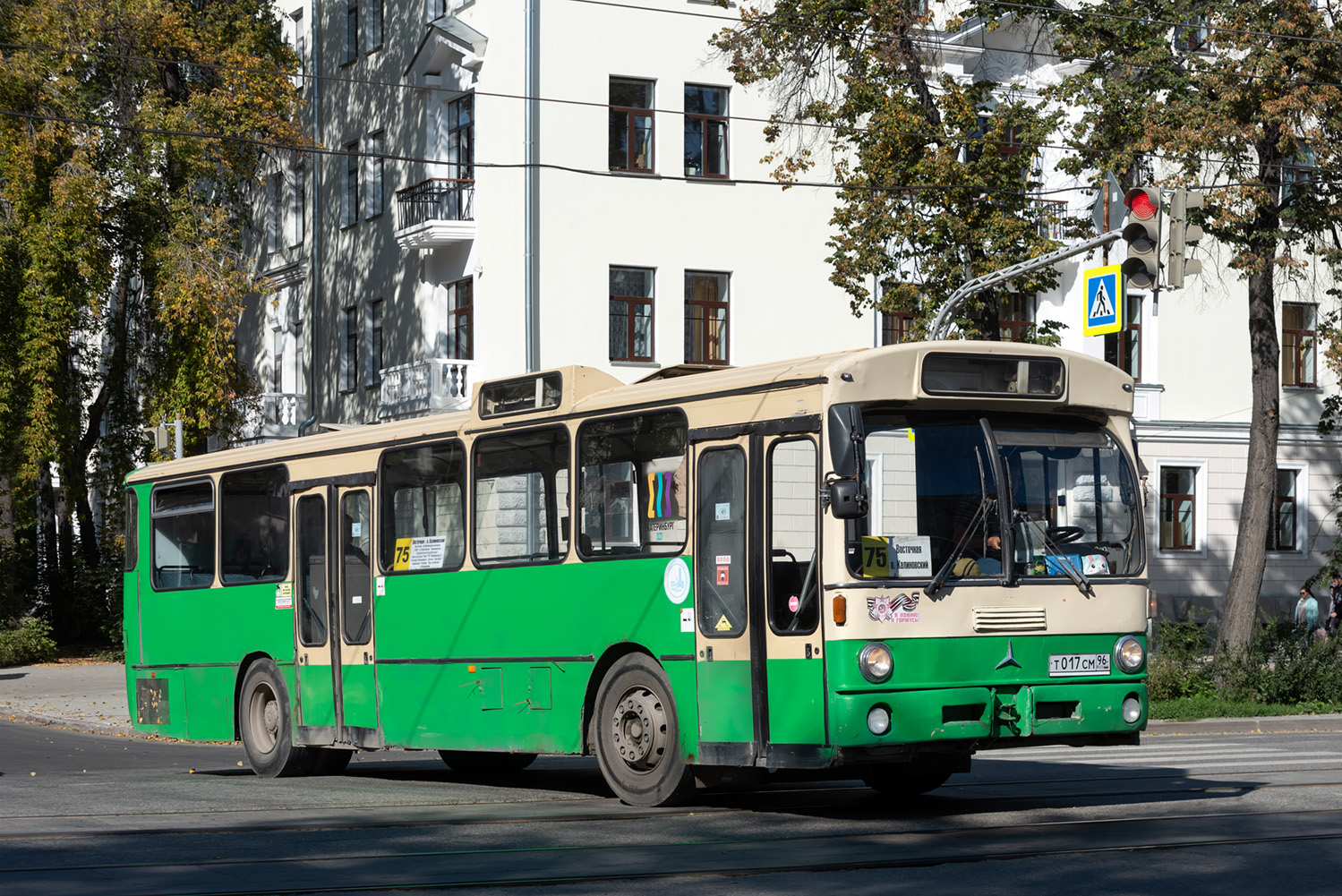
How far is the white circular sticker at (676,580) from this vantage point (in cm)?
1214

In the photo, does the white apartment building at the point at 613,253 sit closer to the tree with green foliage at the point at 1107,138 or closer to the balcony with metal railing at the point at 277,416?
the balcony with metal railing at the point at 277,416

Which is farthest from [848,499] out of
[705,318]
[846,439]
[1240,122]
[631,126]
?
[705,318]

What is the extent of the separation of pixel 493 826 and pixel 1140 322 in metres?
33.7

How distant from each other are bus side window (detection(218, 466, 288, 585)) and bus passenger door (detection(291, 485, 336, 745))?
11.5 inches

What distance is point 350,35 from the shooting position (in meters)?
43.2

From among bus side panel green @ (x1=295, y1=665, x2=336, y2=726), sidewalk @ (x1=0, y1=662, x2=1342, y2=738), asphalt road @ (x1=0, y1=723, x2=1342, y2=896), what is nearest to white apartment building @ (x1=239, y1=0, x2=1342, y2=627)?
sidewalk @ (x1=0, y1=662, x2=1342, y2=738)

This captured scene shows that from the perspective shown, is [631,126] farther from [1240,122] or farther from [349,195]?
[1240,122]

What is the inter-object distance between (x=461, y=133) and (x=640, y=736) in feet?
88.5

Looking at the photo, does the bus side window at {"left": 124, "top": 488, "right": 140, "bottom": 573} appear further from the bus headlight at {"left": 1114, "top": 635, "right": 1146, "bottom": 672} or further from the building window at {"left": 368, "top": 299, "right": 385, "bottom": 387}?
the building window at {"left": 368, "top": 299, "right": 385, "bottom": 387}

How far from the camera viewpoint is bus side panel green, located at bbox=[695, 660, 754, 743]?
11586mm

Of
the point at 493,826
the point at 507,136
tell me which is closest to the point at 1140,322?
the point at 507,136

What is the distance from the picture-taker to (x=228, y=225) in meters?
38.8

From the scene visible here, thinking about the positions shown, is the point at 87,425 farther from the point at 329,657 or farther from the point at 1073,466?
the point at 1073,466

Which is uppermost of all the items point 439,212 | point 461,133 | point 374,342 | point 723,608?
point 461,133
